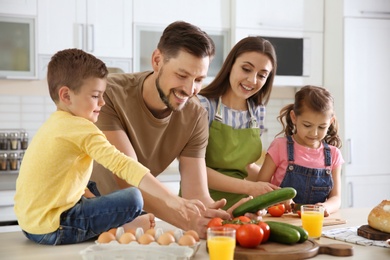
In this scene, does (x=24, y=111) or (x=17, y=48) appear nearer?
(x=17, y=48)

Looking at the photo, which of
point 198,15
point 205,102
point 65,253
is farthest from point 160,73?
point 198,15

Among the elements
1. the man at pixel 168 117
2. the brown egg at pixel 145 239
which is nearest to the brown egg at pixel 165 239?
the brown egg at pixel 145 239

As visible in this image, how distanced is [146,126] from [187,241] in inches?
28.5

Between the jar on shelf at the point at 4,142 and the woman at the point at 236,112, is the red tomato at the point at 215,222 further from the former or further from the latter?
the jar on shelf at the point at 4,142

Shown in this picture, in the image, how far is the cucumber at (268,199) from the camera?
1.90 metres

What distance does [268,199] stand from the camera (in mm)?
1910

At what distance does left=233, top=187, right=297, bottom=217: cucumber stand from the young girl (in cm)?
67

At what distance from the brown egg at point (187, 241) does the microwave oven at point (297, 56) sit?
10.8 feet

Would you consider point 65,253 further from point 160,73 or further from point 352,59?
point 352,59

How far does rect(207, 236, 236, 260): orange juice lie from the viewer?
153 centimetres

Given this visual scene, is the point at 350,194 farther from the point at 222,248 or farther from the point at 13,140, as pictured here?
the point at 222,248

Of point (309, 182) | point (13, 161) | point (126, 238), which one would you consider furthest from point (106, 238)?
point (13, 161)

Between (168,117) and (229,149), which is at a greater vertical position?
(168,117)

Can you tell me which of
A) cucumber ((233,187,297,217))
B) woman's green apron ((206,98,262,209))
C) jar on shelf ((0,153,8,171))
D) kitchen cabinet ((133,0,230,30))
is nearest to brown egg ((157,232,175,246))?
cucumber ((233,187,297,217))
